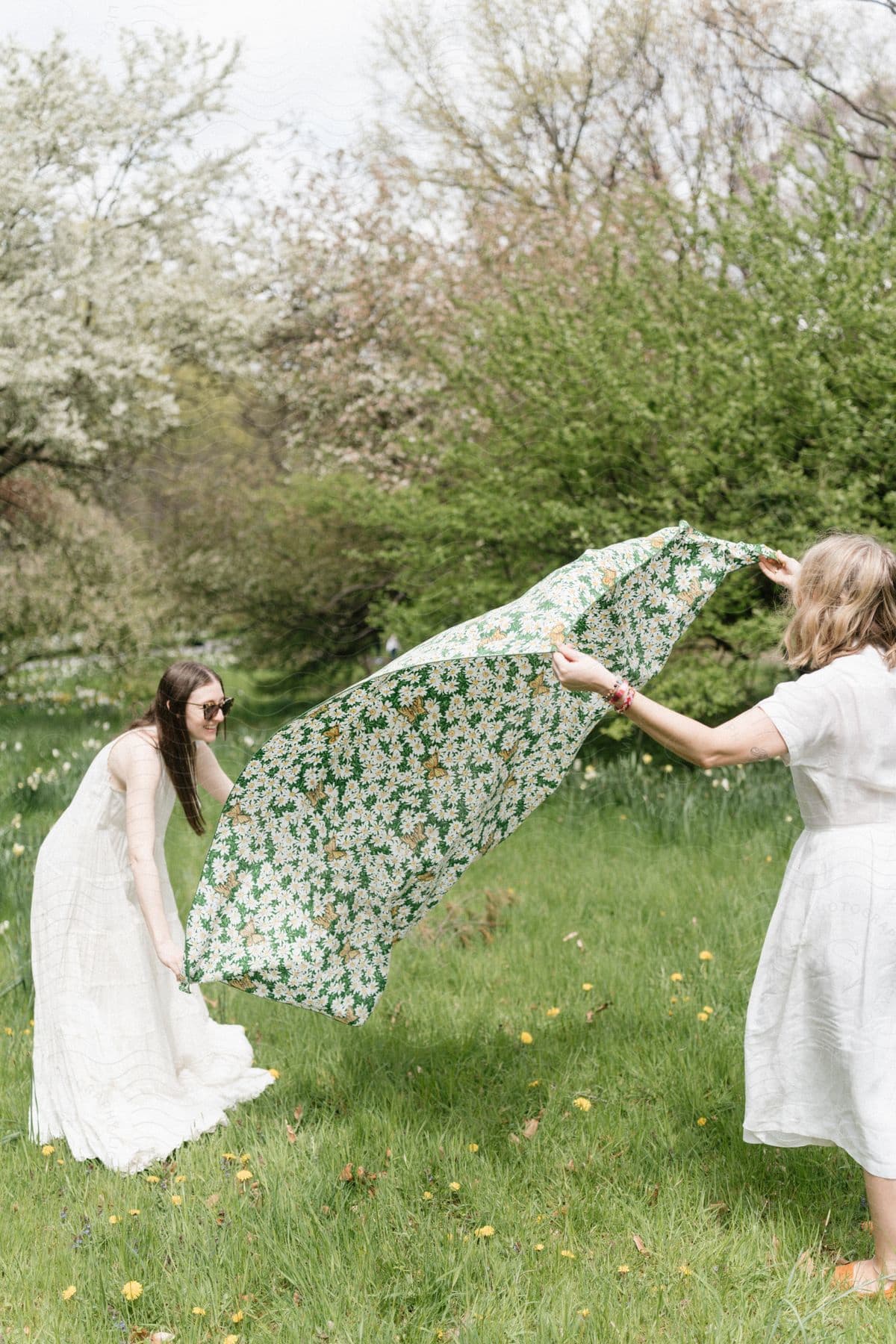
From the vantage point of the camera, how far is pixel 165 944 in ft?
11.5

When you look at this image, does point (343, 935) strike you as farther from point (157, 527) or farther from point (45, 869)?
point (157, 527)

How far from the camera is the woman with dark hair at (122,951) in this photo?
11.9 ft

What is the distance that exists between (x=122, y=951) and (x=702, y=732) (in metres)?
2.32

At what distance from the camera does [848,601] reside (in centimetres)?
276

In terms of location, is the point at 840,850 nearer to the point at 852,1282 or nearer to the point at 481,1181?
the point at 852,1282

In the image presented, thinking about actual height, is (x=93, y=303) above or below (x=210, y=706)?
above

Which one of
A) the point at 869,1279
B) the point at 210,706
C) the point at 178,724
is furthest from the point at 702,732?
the point at 178,724

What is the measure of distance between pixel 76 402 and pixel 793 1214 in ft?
41.3

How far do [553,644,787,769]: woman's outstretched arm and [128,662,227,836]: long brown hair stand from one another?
1.55 m

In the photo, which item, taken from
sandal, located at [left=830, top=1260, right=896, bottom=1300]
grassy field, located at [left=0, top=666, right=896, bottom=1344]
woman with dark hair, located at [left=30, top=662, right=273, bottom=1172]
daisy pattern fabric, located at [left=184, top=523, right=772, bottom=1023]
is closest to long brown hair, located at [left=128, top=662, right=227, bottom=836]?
woman with dark hair, located at [left=30, top=662, right=273, bottom=1172]

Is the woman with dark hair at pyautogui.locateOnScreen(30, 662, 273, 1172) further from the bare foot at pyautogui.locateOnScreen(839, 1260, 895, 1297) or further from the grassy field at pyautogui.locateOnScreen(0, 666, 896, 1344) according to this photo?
the bare foot at pyautogui.locateOnScreen(839, 1260, 895, 1297)

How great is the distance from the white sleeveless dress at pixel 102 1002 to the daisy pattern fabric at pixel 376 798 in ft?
1.93

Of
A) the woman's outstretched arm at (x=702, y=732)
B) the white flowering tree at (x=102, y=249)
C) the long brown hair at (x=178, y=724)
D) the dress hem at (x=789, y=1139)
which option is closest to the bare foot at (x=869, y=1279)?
the dress hem at (x=789, y=1139)

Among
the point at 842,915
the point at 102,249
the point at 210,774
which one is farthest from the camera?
the point at 102,249
